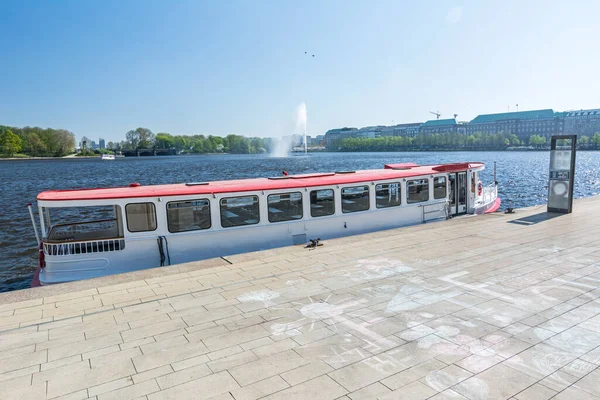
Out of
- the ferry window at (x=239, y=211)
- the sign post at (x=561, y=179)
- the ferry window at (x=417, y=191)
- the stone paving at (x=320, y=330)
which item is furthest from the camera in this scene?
the sign post at (x=561, y=179)

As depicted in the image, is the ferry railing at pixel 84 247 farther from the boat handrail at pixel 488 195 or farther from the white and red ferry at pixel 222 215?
the boat handrail at pixel 488 195

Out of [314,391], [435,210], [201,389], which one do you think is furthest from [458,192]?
[201,389]

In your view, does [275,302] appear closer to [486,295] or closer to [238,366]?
[238,366]

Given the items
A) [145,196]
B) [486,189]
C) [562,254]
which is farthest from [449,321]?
[486,189]

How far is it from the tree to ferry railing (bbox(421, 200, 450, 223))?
161 metres

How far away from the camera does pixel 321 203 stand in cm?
1449

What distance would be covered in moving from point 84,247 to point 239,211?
444cm

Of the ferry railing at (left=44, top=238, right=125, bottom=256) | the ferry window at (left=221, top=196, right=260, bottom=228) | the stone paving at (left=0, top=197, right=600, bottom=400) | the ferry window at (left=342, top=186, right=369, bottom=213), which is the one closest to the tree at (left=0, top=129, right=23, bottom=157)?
the ferry railing at (left=44, top=238, right=125, bottom=256)

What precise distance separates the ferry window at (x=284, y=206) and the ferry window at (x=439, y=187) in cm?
→ 644

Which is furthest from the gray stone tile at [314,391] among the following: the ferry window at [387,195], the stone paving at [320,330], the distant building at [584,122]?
the distant building at [584,122]

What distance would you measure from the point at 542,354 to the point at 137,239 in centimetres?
996

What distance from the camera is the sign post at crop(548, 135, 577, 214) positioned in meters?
16.8

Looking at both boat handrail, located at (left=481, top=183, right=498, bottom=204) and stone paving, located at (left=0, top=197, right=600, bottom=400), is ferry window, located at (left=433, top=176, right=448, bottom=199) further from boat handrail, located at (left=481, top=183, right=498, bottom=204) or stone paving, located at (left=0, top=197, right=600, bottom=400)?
stone paving, located at (left=0, top=197, right=600, bottom=400)

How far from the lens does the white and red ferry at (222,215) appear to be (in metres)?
11.4
